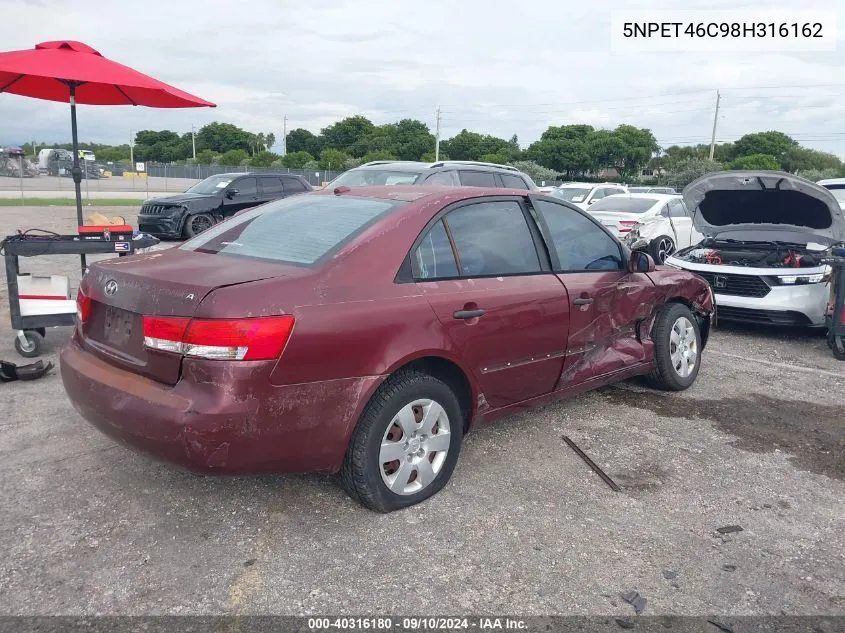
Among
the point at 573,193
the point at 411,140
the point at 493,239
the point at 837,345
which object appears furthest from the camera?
the point at 411,140

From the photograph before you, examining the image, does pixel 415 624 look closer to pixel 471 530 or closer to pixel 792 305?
pixel 471 530

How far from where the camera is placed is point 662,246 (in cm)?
1321

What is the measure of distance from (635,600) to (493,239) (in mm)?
2014

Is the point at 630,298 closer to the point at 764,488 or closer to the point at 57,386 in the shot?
the point at 764,488

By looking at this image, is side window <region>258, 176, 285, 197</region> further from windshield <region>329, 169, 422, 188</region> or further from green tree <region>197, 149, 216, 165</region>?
green tree <region>197, 149, 216, 165</region>

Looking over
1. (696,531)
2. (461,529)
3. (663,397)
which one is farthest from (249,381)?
(663,397)

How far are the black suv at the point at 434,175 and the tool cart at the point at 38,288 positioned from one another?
4283mm

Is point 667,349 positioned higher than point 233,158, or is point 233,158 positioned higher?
point 233,158

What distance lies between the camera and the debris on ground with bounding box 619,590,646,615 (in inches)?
108

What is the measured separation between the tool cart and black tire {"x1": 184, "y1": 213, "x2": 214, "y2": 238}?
9379 millimetres

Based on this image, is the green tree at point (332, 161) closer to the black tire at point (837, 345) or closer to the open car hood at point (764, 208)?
the open car hood at point (764, 208)

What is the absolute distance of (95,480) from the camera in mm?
3719

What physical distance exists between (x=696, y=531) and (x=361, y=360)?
1797mm

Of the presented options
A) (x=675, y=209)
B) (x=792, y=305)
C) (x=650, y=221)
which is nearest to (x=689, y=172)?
(x=675, y=209)
